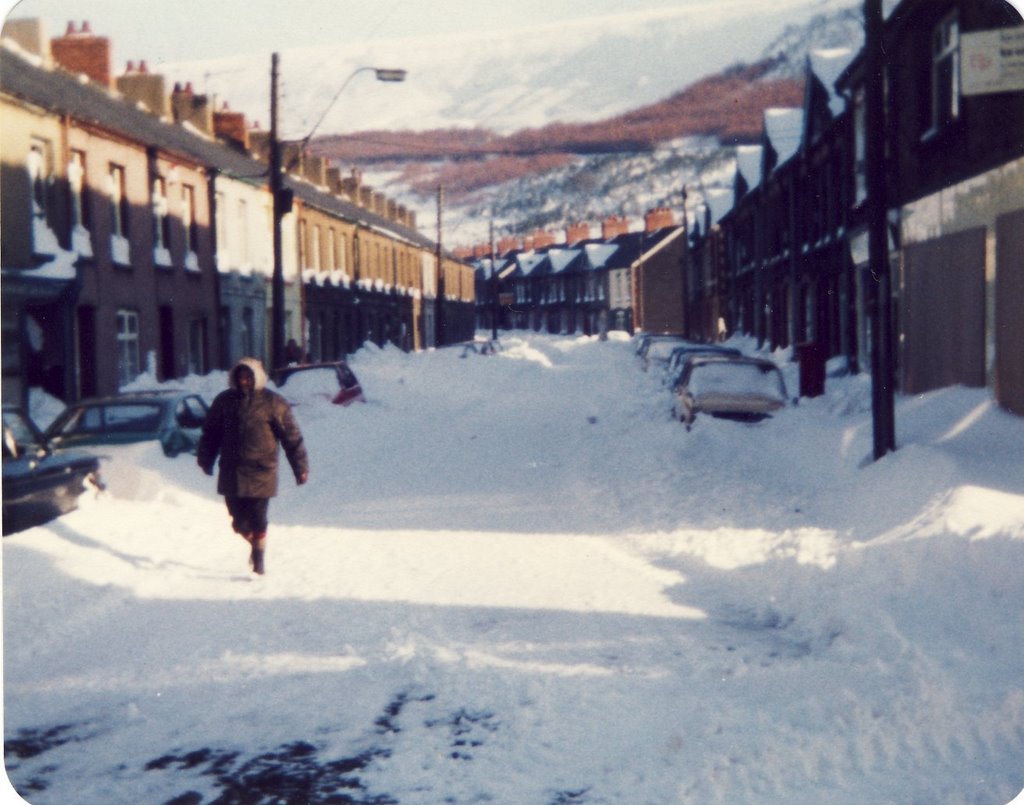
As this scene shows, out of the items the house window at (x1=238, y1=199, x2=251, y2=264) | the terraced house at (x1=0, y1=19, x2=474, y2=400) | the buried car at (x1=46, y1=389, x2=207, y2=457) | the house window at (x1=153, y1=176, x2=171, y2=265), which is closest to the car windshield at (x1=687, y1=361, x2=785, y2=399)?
the terraced house at (x1=0, y1=19, x2=474, y2=400)

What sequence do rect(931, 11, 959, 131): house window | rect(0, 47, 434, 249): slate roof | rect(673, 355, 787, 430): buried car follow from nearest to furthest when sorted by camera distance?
rect(0, 47, 434, 249): slate roof, rect(931, 11, 959, 131): house window, rect(673, 355, 787, 430): buried car

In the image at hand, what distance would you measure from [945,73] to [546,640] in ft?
32.4

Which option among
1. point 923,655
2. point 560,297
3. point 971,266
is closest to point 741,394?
point 971,266

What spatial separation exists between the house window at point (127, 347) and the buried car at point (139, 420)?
81 centimetres

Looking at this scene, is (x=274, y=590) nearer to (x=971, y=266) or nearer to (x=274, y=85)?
(x=274, y=85)

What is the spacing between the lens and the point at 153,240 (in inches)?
637

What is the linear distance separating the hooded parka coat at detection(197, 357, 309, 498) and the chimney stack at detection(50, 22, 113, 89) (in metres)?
2.52

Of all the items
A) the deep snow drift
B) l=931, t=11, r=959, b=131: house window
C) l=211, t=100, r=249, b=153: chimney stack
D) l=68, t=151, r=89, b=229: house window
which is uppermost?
l=211, t=100, r=249, b=153: chimney stack

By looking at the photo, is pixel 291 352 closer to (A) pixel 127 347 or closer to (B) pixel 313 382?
(B) pixel 313 382

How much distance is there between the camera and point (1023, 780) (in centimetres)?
476

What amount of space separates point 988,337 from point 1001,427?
0.69 meters

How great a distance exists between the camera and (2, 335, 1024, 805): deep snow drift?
502 cm

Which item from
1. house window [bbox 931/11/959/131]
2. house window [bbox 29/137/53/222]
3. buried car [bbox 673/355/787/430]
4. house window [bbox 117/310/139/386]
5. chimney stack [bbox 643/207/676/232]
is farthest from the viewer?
buried car [bbox 673/355/787/430]

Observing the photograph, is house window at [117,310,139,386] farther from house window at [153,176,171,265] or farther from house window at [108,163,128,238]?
house window at [108,163,128,238]
